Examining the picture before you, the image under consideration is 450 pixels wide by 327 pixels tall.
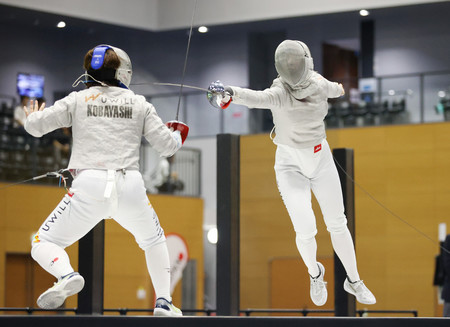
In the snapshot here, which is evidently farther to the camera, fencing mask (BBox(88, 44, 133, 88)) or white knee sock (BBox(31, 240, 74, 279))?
fencing mask (BBox(88, 44, 133, 88))

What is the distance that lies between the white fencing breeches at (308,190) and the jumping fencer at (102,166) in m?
0.69

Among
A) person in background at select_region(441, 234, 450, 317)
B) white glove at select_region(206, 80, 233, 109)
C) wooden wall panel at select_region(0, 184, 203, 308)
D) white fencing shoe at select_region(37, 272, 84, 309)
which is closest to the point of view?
white fencing shoe at select_region(37, 272, 84, 309)

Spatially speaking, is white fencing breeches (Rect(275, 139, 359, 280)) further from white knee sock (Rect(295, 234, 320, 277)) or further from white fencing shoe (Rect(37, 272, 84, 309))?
white fencing shoe (Rect(37, 272, 84, 309))

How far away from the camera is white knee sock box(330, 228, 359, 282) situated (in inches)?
169

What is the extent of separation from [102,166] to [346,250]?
1430 millimetres

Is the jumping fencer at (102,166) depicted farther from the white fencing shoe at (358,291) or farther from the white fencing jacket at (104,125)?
the white fencing shoe at (358,291)

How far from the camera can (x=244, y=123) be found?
12000 mm

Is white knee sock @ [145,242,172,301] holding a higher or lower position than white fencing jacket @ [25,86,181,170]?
lower

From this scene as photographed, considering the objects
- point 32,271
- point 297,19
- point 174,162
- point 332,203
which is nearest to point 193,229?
point 174,162

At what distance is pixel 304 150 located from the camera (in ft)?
13.8

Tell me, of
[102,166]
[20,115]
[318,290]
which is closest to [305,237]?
[318,290]

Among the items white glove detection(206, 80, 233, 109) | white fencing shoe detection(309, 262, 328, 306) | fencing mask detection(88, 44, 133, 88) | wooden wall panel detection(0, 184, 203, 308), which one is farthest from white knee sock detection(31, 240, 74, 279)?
wooden wall panel detection(0, 184, 203, 308)

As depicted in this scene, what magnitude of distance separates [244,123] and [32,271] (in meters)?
3.68

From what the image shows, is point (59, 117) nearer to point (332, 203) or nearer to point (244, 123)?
point (332, 203)
